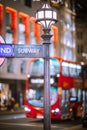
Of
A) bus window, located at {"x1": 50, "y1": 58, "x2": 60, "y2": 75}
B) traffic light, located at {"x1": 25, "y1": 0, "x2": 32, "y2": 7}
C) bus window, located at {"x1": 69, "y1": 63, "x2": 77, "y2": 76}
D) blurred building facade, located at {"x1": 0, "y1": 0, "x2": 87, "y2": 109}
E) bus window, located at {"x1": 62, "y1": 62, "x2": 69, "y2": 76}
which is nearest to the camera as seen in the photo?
bus window, located at {"x1": 50, "y1": 58, "x2": 60, "y2": 75}

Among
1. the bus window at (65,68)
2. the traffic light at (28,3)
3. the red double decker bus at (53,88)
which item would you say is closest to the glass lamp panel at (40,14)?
the red double decker bus at (53,88)

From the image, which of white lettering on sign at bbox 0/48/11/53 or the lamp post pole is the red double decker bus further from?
white lettering on sign at bbox 0/48/11/53

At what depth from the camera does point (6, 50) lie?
1124 centimetres

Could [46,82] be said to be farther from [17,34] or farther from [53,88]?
[17,34]

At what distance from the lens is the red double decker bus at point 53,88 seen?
84.3ft

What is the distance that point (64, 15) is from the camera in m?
64.8

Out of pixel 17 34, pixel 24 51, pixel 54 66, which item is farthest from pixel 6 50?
pixel 17 34

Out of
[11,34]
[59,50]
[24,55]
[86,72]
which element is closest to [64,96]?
[86,72]

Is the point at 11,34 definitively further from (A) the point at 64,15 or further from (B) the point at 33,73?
(B) the point at 33,73

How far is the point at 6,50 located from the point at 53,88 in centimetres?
1461

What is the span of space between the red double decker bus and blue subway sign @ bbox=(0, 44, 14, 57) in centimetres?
1424

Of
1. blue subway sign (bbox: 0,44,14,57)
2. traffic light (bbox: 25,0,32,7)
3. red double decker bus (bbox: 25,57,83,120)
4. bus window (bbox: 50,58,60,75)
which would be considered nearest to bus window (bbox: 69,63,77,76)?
red double decker bus (bbox: 25,57,83,120)

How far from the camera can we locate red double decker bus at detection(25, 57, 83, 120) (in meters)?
25.7

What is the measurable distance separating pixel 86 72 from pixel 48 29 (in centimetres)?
1563
